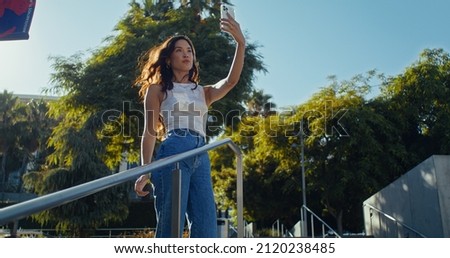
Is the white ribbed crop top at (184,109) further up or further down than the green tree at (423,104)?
further down

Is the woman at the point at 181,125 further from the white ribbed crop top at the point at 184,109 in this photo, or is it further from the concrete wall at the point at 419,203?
the concrete wall at the point at 419,203

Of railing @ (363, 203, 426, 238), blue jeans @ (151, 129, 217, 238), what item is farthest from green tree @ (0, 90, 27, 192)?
blue jeans @ (151, 129, 217, 238)

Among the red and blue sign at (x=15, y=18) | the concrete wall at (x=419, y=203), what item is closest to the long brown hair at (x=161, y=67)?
the red and blue sign at (x=15, y=18)

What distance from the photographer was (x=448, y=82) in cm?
1497

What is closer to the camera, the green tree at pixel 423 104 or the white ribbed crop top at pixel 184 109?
the white ribbed crop top at pixel 184 109

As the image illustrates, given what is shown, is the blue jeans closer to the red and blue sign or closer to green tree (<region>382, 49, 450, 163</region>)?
the red and blue sign

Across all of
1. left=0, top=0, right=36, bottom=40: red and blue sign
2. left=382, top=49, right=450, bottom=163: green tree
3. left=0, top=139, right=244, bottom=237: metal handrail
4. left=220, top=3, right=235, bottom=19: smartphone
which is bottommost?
left=0, top=139, right=244, bottom=237: metal handrail

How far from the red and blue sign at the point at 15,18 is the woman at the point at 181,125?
420 cm

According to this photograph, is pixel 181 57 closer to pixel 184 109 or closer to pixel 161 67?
pixel 161 67

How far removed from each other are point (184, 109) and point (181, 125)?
3.0 inches

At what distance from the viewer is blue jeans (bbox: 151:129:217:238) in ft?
5.64

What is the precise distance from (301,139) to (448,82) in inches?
Result: 218

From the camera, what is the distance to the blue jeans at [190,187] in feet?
5.64

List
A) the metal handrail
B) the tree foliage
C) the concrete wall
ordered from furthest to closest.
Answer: the tree foliage
the concrete wall
the metal handrail
